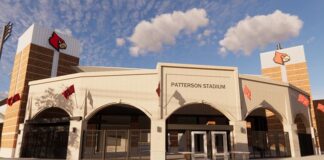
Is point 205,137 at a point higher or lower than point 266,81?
lower

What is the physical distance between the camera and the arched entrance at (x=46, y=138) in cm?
2306

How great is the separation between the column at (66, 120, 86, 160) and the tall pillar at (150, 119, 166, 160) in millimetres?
5704

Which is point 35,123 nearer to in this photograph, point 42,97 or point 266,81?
point 42,97

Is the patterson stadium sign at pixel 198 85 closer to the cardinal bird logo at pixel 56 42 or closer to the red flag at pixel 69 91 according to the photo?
the red flag at pixel 69 91

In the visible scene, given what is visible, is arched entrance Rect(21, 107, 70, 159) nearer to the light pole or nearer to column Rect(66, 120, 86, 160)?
column Rect(66, 120, 86, 160)

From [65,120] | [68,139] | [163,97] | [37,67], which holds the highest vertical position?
[37,67]

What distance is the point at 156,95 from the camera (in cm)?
2247

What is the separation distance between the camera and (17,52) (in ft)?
107

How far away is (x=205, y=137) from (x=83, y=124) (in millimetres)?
10117

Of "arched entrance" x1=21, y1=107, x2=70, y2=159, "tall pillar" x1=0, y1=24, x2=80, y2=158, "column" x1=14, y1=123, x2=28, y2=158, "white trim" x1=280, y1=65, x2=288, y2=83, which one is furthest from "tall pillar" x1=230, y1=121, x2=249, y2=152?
"tall pillar" x1=0, y1=24, x2=80, y2=158

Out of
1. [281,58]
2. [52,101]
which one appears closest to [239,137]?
[52,101]

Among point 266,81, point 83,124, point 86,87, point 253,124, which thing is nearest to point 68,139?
point 83,124

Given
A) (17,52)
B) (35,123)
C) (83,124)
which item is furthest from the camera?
(17,52)

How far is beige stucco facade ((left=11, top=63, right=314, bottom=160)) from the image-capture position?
72.1ft
